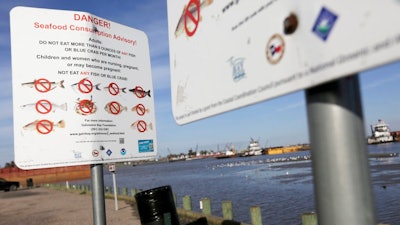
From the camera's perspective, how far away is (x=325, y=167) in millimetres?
1178

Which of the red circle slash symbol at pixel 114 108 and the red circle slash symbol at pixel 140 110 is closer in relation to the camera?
the red circle slash symbol at pixel 114 108

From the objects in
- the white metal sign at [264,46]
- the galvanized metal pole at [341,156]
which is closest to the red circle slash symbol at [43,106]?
the white metal sign at [264,46]

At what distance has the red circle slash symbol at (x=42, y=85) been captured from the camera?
3.37 metres

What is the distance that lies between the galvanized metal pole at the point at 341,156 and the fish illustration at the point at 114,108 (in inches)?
113

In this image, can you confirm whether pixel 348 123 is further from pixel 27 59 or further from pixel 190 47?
pixel 27 59

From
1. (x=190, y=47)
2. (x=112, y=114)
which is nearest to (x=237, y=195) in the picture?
(x=112, y=114)

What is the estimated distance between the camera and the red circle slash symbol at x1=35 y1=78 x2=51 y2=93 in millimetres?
3365

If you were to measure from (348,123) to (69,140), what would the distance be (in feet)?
9.46

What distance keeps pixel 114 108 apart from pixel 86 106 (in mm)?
294

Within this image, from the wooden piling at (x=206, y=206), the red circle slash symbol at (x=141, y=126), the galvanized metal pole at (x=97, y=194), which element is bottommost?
the wooden piling at (x=206, y=206)

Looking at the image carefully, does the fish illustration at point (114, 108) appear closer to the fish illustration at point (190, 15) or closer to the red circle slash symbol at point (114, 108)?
the red circle slash symbol at point (114, 108)

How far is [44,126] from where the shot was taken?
133 inches

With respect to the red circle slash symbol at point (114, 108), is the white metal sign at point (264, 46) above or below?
below

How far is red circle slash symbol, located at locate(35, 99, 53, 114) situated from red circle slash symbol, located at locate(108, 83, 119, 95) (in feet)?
1.98
